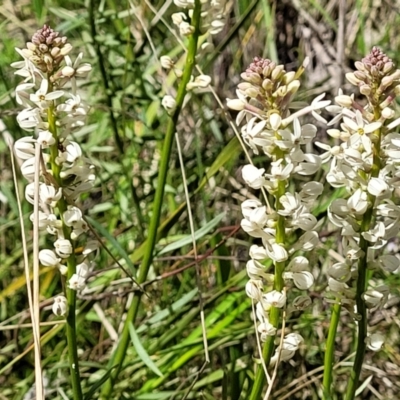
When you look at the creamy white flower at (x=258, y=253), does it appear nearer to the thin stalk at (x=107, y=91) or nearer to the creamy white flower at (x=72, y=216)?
the creamy white flower at (x=72, y=216)

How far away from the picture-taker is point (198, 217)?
2.27m

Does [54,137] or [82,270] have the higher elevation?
[54,137]

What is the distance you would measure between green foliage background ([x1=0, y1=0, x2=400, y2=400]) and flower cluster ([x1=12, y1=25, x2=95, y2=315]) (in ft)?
1.38

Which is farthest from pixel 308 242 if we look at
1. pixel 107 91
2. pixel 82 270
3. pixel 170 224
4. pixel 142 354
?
pixel 107 91

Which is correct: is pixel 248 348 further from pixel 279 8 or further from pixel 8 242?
pixel 279 8

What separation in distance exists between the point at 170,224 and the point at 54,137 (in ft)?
2.38

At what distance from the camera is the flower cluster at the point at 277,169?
102 cm

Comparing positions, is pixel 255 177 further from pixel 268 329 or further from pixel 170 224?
pixel 170 224

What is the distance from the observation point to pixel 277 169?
101cm

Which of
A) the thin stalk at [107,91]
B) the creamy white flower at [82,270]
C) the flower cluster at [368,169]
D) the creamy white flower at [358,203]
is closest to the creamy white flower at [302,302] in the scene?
the flower cluster at [368,169]

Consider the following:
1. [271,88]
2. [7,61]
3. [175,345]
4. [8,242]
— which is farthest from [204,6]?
[8,242]

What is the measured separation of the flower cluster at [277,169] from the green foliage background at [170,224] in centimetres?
47

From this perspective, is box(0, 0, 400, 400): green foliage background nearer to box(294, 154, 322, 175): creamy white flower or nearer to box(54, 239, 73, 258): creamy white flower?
box(54, 239, 73, 258): creamy white flower

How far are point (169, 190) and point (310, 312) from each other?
19.6 inches
